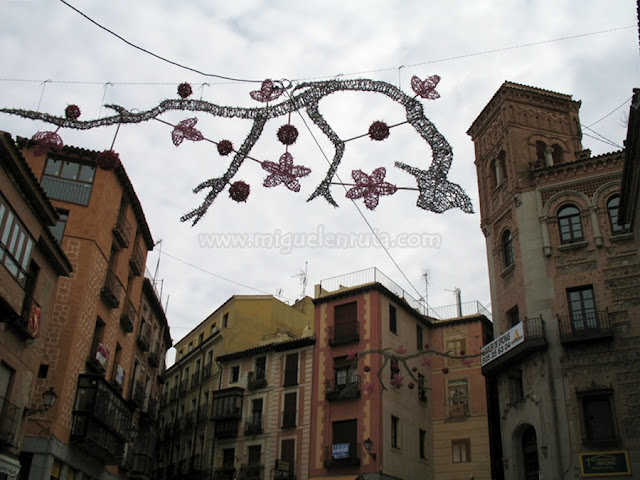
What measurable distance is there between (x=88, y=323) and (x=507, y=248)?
18352 mm

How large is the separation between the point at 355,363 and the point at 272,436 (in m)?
6.88

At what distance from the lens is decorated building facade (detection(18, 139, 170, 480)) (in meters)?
21.2

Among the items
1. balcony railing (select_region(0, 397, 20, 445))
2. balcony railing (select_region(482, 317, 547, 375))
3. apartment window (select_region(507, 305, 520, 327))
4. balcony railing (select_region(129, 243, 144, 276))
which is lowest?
balcony railing (select_region(0, 397, 20, 445))

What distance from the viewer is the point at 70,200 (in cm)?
2445

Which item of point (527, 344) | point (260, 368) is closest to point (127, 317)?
point (260, 368)

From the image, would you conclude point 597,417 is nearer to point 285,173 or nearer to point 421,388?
point 421,388

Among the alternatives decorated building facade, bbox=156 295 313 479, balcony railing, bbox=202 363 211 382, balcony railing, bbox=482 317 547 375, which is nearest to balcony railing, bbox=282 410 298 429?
decorated building facade, bbox=156 295 313 479

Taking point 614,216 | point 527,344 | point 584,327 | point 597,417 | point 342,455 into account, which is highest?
point 614,216

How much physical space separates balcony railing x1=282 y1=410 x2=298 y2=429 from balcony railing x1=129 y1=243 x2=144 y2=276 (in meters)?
12.2

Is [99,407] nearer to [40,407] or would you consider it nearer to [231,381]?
[40,407]

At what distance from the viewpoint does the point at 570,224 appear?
2672 centimetres

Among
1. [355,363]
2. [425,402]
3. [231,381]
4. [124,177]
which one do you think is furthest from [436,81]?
[231,381]

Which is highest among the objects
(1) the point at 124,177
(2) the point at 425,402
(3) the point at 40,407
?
(1) the point at 124,177

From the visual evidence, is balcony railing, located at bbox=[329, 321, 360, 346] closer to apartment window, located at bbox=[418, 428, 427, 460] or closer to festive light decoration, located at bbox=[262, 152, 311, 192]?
apartment window, located at bbox=[418, 428, 427, 460]
